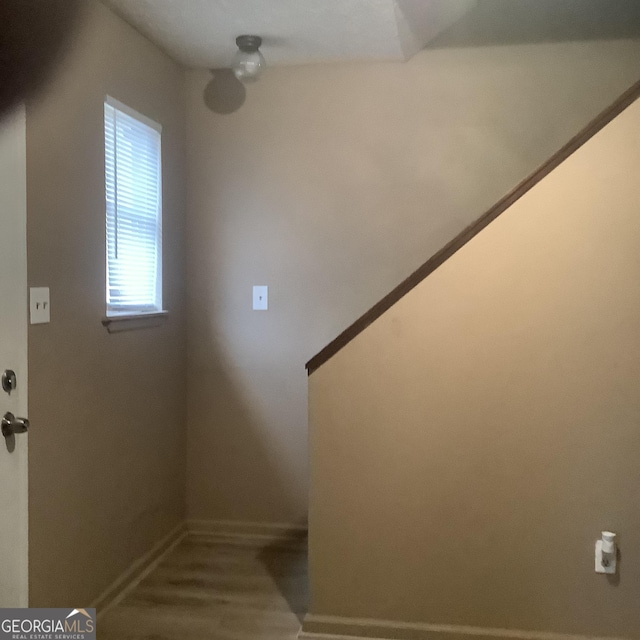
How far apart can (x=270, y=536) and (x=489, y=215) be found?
2018 mm

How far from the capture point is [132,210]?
270cm

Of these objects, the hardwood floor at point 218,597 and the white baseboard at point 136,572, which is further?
the white baseboard at point 136,572

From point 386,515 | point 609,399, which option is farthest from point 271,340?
point 609,399

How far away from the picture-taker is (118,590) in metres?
2.55

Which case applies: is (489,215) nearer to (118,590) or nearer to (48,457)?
(48,457)

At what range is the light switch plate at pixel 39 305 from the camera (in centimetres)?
196

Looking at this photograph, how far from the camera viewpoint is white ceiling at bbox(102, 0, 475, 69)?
2.50 m

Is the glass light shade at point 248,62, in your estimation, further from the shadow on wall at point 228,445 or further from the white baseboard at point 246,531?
the white baseboard at point 246,531

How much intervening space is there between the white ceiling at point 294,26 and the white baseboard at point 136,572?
233cm

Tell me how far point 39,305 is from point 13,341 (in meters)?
0.14

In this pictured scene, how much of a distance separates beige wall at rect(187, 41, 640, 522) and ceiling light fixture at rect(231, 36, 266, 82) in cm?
34

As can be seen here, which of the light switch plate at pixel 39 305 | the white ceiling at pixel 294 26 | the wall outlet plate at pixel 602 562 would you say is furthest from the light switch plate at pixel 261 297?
the wall outlet plate at pixel 602 562

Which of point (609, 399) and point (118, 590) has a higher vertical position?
point (609, 399)
